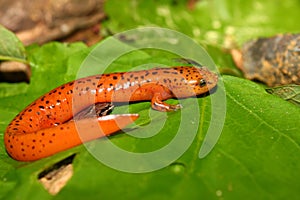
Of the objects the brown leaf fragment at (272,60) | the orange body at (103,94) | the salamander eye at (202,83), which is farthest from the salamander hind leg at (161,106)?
the brown leaf fragment at (272,60)

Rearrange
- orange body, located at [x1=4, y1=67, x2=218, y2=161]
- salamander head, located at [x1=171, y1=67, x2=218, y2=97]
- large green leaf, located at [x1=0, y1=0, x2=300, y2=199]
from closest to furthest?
large green leaf, located at [x1=0, y1=0, x2=300, y2=199] < orange body, located at [x1=4, y1=67, x2=218, y2=161] < salamander head, located at [x1=171, y1=67, x2=218, y2=97]

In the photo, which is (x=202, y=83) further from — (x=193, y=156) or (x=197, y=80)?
(x=193, y=156)

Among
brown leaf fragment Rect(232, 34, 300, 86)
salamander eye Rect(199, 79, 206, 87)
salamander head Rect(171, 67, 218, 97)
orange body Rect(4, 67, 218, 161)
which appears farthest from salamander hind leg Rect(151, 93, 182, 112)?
brown leaf fragment Rect(232, 34, 300, 86)

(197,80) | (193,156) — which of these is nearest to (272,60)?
(197,80)

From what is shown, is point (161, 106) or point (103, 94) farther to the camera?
point (103, 94)

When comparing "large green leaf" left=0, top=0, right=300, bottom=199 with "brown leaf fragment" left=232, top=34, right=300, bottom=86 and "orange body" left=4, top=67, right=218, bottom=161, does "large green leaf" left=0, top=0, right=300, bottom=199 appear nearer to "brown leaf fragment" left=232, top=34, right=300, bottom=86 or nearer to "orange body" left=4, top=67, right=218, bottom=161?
"orange body" left=4, top=67, right=218, bottom=161

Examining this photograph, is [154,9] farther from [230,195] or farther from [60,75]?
[230,195]

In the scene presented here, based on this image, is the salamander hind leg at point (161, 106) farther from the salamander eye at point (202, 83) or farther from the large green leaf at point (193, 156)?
the salamander eye at point (202, 83)

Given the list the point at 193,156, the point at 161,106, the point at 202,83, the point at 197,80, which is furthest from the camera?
the point at 197,80
